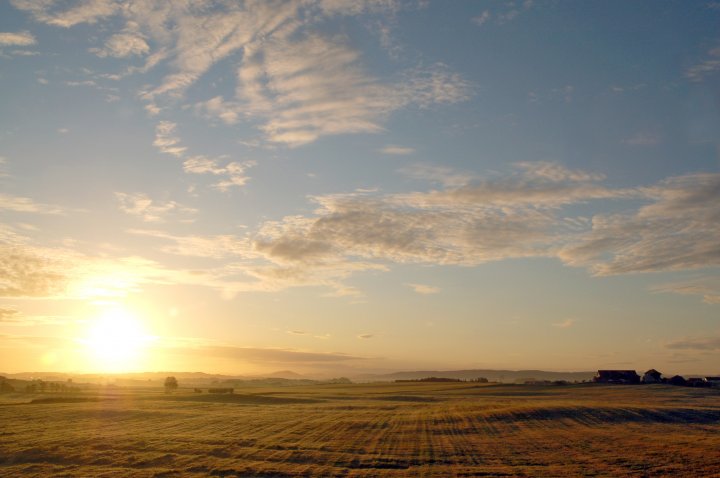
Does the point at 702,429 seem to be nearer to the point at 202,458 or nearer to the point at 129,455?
the point at 202,458

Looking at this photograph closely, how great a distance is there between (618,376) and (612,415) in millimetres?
103591

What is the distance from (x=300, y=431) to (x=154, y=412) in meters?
23.7

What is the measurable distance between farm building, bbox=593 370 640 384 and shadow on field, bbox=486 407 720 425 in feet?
296

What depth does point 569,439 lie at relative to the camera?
38.1m

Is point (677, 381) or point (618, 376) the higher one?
point (618, 376)

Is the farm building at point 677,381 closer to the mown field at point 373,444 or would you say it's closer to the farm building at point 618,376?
the farm building at point 618,376

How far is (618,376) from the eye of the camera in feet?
A: 480

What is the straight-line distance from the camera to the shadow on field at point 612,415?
50969 millimetres

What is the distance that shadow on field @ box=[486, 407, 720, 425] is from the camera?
50969mm

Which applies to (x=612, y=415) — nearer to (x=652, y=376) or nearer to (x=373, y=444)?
(x=373, y=444)

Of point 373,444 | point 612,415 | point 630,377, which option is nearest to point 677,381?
point 630,377

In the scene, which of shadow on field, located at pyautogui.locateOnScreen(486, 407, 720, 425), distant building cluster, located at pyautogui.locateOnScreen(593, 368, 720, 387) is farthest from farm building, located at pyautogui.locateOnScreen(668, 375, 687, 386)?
shadow on field, located at pyautogui.locateOnScreen(486, 407, 720, 425)

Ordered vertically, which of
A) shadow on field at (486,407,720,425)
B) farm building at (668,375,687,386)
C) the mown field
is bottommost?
the mown field

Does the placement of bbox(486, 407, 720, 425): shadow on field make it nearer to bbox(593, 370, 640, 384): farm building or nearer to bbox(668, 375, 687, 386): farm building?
bbox(668, 375, 687, 386): farm building
